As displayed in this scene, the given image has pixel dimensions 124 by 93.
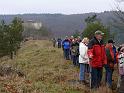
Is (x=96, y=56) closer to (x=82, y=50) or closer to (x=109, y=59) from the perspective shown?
(x=109, y=59)

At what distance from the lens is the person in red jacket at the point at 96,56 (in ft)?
41.8

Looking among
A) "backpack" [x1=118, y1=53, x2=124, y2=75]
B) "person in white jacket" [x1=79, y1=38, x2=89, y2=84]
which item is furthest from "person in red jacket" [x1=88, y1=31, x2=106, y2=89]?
"person in white jacket" [x1=79, y1=38, x2=89, y2=84]

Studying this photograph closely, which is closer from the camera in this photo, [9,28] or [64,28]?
[9,28]

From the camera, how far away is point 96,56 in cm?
1285

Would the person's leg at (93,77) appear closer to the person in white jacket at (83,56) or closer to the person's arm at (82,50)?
the person in white jacket at (83,56)

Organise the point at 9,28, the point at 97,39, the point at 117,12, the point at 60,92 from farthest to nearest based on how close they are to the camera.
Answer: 1. the point at 9,28
2. the point at 117,12
3. the point at 97,39
4. the point at 60,92

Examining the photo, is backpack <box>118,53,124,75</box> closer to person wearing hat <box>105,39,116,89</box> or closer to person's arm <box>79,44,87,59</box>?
person wearing hat <box>105,39,116,89</box>

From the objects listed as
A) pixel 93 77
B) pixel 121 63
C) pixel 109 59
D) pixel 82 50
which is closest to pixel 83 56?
pixel 82 50

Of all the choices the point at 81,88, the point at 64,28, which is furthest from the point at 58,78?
the point at 64,28

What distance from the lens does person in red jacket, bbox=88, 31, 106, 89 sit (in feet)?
41.8

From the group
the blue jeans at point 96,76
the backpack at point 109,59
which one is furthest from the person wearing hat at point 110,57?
the blue jeans at point 96,76

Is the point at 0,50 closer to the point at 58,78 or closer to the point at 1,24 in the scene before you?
the point at 1,24

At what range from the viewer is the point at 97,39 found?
12742 mm

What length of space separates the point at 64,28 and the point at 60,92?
15747 centimetres
